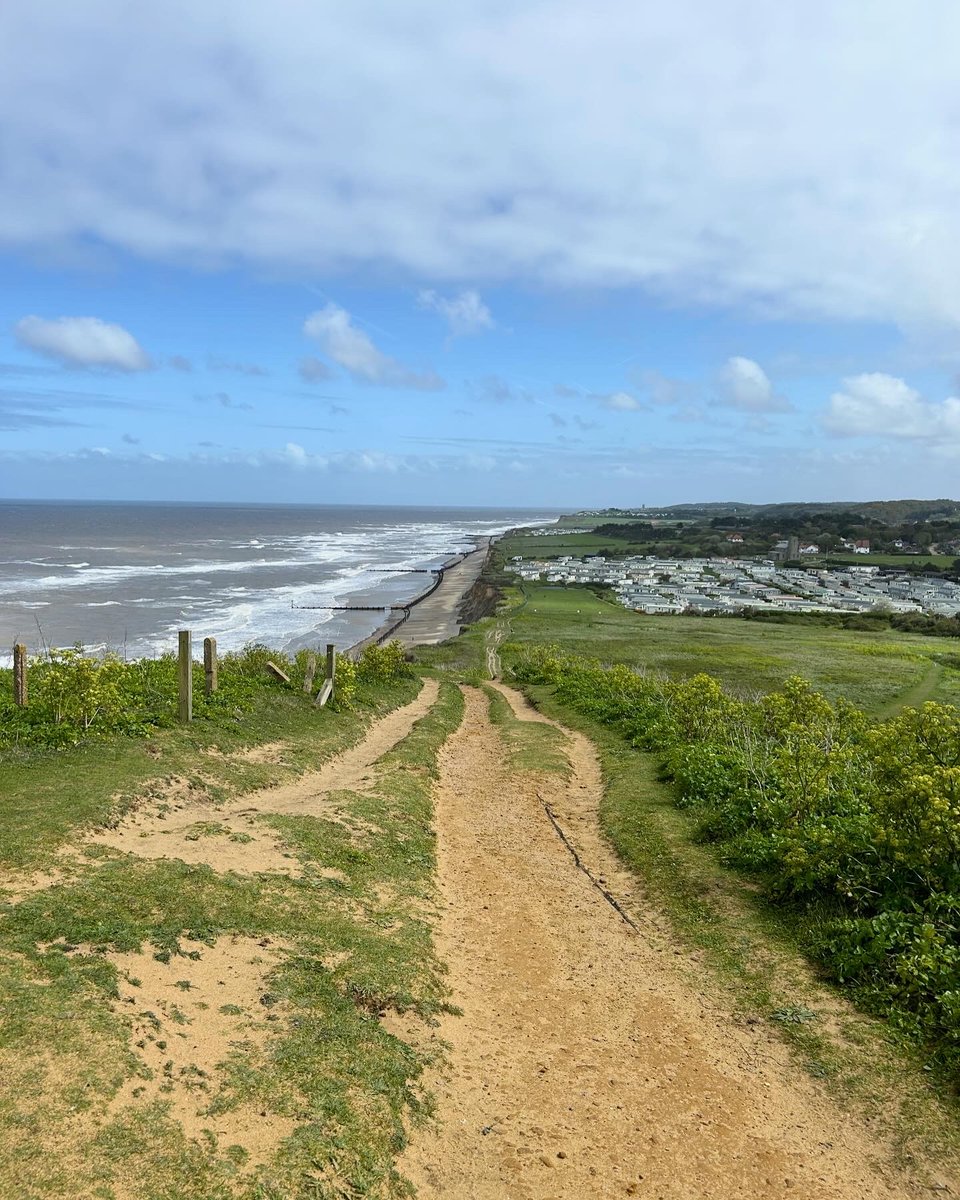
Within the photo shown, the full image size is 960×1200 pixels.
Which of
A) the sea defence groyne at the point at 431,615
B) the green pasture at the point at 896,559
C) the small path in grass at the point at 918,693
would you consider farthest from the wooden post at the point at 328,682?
the green pasture at the point at 896,559

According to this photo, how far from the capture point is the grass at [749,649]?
122 feet

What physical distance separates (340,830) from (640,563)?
117 metres

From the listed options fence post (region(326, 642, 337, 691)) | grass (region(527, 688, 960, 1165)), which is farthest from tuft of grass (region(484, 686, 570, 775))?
fence post (region(326, 642, 337, 691))

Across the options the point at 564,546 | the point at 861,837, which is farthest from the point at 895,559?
the point at 861,837

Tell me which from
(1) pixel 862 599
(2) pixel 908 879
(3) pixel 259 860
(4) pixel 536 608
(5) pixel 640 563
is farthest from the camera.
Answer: (5) pixel 640 563

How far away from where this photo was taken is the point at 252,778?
1295 cm

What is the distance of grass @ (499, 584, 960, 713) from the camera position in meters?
37.1

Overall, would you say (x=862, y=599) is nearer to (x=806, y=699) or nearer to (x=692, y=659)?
(x=692, y=659)

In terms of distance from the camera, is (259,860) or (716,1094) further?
(259,860)

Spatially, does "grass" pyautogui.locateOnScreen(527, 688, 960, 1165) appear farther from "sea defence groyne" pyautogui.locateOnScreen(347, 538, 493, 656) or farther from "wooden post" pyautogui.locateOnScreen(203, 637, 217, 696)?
"sea defence groyne" pyautogui.locateOnScreen(347, 538, 493, 656)

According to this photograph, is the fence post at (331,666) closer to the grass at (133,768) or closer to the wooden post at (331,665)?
the wooden post at (331,665)

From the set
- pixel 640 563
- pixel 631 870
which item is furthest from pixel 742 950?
pixel 640 563

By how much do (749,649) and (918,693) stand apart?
42.4ft

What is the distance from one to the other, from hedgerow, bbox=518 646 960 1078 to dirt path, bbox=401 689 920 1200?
4.69ft
